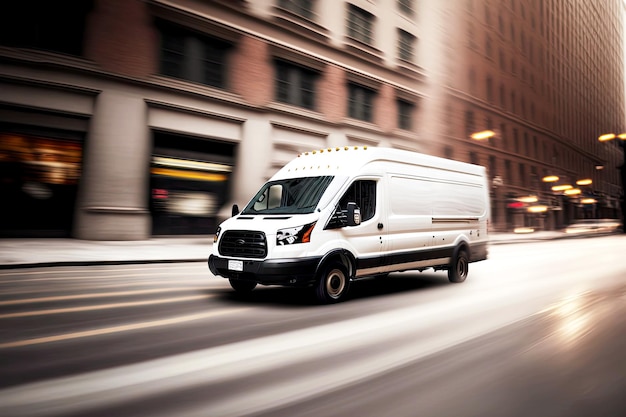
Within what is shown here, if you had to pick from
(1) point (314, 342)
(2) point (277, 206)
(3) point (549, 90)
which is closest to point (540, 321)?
(1) point (314, 342)

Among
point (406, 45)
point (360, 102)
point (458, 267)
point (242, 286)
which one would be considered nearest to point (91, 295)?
point (242, 286)

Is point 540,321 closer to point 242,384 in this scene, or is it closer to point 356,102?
point 242,384

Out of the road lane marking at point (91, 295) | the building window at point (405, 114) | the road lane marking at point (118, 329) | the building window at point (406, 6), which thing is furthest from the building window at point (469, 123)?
the road lane marking at point (118, 329)

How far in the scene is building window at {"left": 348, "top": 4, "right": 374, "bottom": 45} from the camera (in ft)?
78.3

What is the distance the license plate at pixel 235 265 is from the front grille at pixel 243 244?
104 millimetres

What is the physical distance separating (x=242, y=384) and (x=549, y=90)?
199 ft

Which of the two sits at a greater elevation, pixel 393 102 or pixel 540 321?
pixel 393 102

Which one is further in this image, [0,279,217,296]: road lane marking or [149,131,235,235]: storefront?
[149,131,235,235]: storefront

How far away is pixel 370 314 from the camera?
5.90 metres

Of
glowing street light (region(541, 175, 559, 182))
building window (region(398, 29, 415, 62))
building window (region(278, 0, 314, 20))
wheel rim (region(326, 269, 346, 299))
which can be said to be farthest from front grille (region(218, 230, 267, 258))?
glowing street light (region(541, 175, 559, 182))

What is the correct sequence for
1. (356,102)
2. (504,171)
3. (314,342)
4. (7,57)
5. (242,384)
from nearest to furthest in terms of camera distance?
1. (242,384)
2. (314,342)
3. (7,57)
4. (356,102)
5. (504,171)

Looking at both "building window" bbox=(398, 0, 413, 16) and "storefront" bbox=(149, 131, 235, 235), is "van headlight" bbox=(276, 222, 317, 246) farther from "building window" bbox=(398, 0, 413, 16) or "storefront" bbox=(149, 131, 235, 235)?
"building window" bbox=(398, 0, 413, 16)

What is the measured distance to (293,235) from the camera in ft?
20.4

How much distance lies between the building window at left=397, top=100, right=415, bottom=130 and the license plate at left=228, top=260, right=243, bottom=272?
22676 mm
